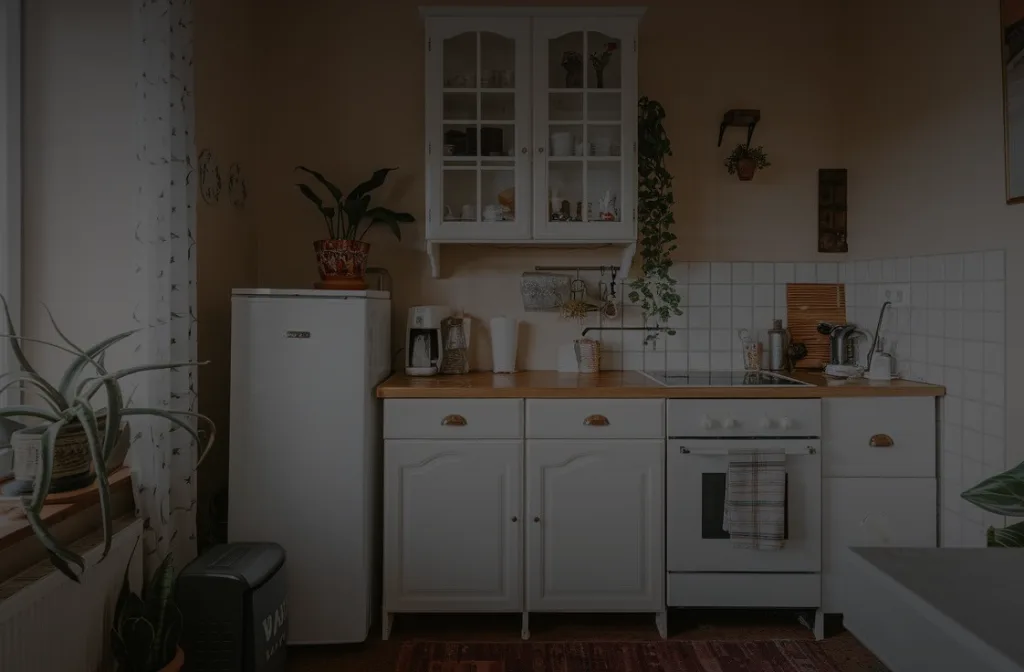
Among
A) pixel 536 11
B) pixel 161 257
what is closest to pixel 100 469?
pixel 161 257

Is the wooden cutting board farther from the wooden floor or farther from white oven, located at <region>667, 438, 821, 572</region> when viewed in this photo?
the wooden floor

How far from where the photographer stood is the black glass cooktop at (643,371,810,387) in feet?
7.83

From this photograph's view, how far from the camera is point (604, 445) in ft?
7.39

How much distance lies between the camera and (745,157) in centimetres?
274

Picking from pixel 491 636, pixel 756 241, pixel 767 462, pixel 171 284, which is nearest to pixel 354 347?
pixel 171 284

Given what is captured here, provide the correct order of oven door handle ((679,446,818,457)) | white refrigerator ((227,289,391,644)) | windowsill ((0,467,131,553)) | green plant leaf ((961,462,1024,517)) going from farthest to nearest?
oven door handle ((679,446,818,457))
white refrigerator ((227,289,391,644))
windowsill ((0,467,131,553))
green plant leaf ((961,462,1024,517))

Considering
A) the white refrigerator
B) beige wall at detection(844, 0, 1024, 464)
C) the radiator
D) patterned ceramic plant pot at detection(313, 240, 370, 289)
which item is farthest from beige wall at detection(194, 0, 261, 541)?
beige wall at detection(844, 0, 1024, 464)

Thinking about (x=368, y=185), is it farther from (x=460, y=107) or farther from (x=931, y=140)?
(x=931, y=140)

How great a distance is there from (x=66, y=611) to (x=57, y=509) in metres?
0.23

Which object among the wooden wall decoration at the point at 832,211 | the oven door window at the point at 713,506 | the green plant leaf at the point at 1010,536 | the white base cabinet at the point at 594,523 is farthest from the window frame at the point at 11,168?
the wooden wall decoration at the point at 832,211

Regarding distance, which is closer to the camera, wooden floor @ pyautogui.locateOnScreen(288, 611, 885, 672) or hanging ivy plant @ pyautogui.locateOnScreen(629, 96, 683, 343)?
wooden floor @ pyautogui.locateOnScreen(288, 611, 885, 672)

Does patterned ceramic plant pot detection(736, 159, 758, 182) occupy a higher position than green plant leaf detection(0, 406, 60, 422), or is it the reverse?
patterned ceramic plant pot detection(736, 159, 758, 182)

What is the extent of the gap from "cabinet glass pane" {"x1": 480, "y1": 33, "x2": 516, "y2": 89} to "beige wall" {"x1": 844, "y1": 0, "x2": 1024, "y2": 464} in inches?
58.3

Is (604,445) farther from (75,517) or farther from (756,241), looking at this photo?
(75,517)
